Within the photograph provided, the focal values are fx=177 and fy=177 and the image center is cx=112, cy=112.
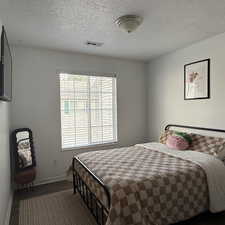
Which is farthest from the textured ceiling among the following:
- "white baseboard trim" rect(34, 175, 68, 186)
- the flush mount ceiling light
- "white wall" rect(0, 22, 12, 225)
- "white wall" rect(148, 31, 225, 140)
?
"white baseboard trim" rect(34, 175, 68, 186)

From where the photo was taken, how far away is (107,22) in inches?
96.0

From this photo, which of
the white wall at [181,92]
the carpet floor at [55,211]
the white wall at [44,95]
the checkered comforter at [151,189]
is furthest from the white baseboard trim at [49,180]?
the white wall at [181,92]

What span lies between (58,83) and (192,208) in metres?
3.12

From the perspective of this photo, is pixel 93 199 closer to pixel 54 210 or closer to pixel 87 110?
pixel 54 210

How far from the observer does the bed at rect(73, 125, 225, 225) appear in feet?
5.60

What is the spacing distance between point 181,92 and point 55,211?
3146 millimetres

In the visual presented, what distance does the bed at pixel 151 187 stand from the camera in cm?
171

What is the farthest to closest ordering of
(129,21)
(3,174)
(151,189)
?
(129,21) < (3,174) < (151,189)

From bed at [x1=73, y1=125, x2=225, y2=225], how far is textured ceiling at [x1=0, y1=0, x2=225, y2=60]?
1.95 m

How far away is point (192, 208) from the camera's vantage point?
207 centimetres

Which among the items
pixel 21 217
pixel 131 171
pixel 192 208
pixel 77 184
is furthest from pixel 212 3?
pixel 21 217

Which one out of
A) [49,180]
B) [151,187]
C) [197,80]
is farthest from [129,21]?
[49,180]

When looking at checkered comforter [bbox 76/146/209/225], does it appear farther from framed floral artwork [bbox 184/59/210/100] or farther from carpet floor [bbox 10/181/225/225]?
framed floral artwork [bbox 184/59/210/100]

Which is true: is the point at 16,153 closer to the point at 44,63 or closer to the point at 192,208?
the point at 44,63
